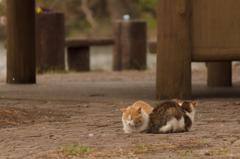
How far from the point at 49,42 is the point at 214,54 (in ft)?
21.0

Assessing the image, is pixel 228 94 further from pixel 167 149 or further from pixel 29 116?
pixel 167 149

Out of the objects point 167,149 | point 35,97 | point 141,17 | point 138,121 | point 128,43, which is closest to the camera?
point 167,149

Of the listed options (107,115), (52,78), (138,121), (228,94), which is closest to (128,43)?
(52,78)

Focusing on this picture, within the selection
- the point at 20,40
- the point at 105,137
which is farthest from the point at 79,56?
the point at 105,137

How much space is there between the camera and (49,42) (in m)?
12.9

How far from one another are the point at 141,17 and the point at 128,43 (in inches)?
440

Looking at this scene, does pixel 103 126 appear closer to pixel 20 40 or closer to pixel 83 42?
pixel 20 40

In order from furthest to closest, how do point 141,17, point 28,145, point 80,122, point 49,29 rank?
1. point 141,17
2. point 49,29
3. point 80,122
4. point 28,145

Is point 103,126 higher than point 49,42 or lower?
lower

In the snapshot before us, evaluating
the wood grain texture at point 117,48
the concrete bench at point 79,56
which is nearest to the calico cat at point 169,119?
the concrete bench at point 79,56

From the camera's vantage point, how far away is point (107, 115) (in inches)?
245

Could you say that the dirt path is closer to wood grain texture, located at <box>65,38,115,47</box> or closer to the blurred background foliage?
wood grain texture, located at <box>65,38,115,47</box>

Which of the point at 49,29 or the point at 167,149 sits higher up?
the point at 49,29

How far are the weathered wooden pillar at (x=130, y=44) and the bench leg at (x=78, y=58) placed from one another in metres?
1.10
